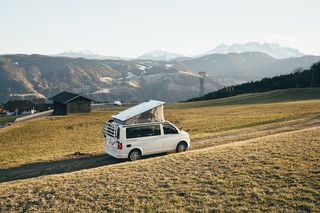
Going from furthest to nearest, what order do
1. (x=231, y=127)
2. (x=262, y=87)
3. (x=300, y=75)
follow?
(x=262, y=87) < (x=300, y=75) < (x=231, y=127)

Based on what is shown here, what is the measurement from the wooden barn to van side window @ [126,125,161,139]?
2357 inches

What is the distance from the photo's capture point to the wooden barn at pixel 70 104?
260 ft

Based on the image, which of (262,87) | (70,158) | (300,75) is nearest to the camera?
(70,158)

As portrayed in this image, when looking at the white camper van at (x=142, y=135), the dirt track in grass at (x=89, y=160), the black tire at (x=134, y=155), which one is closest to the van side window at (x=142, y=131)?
the white camper van at (x=142, y=135)

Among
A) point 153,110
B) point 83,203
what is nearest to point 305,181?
point 83,203

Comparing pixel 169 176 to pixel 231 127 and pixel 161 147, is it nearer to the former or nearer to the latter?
pixel 161 147

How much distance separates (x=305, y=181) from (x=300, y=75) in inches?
3718

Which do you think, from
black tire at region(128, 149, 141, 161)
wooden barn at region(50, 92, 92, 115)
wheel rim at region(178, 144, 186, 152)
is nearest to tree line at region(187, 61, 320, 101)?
wooden barn at region(50, 92, 92, 115)

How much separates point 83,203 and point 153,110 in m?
9.72

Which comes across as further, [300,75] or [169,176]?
[300,75]

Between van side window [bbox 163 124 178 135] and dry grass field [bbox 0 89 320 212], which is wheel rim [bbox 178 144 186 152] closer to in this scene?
van side window [bbox 163 124 178 135]

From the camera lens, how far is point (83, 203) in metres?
14.1

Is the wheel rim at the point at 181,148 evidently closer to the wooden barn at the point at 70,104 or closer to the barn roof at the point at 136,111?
the barn roof at the point at 136,111

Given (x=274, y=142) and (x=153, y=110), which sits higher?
(x=153, y=110)
